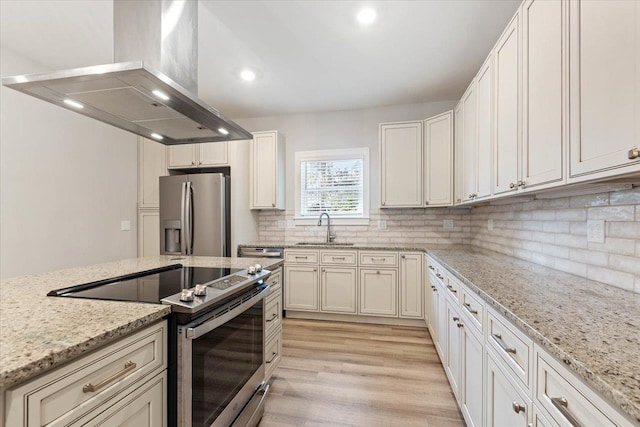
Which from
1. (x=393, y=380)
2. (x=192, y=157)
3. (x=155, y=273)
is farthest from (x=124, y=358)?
(x=192, y=157)

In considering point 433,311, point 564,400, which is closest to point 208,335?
point 564,400

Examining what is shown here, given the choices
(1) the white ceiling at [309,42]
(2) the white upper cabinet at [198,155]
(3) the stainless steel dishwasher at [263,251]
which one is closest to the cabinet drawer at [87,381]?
(1) the white ceiling at [309,42]

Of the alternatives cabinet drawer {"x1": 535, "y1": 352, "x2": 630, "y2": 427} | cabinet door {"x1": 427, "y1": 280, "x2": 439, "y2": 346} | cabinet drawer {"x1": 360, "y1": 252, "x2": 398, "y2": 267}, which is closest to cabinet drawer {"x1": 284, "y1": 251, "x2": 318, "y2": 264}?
cabinet drawer {"x1": 360, "y1": 252, "x2": 398, "y2": 267}

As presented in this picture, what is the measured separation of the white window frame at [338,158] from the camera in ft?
13.1

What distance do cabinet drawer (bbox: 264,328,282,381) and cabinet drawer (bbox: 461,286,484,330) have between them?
127cm

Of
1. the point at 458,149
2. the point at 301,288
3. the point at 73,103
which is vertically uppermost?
the point at 458,149

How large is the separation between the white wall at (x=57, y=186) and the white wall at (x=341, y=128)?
1.89 meters

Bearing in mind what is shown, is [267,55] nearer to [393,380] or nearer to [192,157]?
[192,157]

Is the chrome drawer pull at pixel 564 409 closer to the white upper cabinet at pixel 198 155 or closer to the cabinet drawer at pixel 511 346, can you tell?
the cabinet drawer at pixel 511 346

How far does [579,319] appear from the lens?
98 cm

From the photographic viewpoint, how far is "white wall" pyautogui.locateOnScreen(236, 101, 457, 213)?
3.85 meters

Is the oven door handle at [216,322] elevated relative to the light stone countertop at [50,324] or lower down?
lower down

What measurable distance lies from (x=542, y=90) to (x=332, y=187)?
285 cm

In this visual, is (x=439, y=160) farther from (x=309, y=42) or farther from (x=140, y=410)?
(x=140, y=410)
